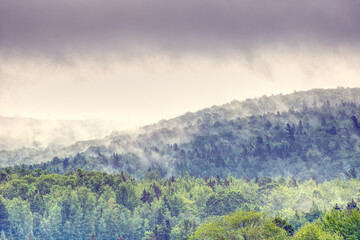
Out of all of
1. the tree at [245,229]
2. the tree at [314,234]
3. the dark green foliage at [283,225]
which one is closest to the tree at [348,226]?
the tree at [314,234]

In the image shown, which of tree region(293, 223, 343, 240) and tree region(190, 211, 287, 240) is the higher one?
tree region(190, 211, 287, 240)

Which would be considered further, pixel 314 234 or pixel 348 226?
pixel 348 226

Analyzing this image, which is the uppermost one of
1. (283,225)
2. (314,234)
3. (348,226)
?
(314,234)

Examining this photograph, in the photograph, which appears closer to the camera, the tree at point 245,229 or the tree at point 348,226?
the tree at point 348,226

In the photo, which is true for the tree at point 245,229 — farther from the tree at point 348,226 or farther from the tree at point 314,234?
the tree at point 348,226

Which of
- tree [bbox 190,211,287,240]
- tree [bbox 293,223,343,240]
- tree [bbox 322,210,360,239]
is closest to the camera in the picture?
tree [bbox 293,223,343,240]

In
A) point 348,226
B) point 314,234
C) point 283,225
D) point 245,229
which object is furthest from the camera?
point 283,225

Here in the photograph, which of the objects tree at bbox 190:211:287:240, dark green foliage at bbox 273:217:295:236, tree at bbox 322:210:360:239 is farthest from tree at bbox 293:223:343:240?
dark green foliage at bbox 273:217:295:236

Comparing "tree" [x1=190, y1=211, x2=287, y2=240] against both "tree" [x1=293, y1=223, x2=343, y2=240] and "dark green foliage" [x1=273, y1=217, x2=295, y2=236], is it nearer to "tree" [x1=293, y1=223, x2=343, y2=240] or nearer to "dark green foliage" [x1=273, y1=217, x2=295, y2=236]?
"tree" [x1=293, y1=223, x2=343, y2=240]

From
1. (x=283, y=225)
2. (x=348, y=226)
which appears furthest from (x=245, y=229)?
(x=348, y=226)

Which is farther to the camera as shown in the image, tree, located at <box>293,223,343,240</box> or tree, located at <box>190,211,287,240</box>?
tree, located at <box>190,211,287,240</box>

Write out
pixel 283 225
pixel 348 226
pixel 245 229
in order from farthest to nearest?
pixel 283 225, pixel 245 229, pixel 348 226

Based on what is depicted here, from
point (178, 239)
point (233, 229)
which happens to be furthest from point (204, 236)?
point (178, 239)

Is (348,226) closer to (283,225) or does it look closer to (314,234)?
(314,234)
